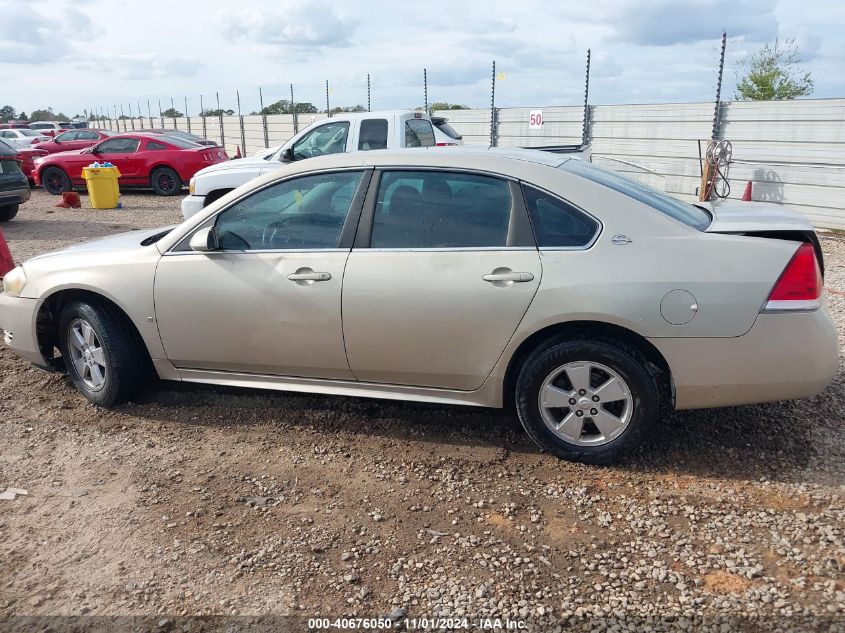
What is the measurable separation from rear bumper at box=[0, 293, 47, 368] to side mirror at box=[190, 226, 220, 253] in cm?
131

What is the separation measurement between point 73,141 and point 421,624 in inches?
946

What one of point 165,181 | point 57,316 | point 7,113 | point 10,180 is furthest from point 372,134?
point 7,113

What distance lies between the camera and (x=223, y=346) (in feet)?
13.3

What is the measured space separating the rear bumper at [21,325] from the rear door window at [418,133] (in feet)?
21.8

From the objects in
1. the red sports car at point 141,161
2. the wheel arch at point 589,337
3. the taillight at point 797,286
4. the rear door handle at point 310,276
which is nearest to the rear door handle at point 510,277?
the wheel arch at point 589,337

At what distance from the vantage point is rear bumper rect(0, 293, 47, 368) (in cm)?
449

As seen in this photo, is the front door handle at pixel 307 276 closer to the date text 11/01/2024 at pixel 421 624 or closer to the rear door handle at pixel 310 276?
the rear door handle at pixel 310 276

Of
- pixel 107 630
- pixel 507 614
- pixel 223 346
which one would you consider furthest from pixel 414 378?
pixel 107 630

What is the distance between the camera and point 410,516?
3.23 meters

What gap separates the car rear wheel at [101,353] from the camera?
4270mm

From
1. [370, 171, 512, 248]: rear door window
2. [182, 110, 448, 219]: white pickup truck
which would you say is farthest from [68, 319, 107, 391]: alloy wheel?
[182, 110, 448, 219]: white pickup truck

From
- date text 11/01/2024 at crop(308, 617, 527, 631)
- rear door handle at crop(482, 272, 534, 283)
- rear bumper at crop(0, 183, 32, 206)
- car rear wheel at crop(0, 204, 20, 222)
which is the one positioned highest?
rear door handle at crop(482, 272, 534, 283)

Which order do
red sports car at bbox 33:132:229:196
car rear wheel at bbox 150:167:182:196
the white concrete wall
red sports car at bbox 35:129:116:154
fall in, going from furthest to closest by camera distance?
red sports car at bbox 35:129:116:154, car rear wheel at bbox 150:167:182:196, red sports car at bbox 33:132:229:196, the white concrete wall

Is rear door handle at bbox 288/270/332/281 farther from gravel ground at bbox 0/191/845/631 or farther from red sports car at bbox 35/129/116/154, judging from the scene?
red sports car at bbox 35/129/116/154
